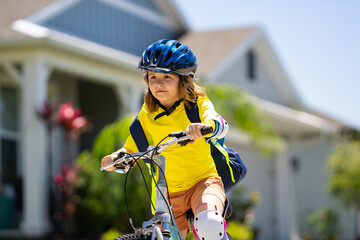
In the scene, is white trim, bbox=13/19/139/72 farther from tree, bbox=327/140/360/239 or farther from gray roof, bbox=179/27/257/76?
tree, bbox=327/140/360/239

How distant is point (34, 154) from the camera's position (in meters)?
10.1

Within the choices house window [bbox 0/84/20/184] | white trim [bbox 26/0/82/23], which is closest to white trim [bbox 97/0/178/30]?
white trim [bbox 26/0/82/23]

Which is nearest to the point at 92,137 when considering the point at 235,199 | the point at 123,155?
the point at 235,199

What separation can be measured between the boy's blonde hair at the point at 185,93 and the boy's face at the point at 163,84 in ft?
0.16

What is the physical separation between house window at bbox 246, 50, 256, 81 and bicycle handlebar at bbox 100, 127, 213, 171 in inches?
A: 551

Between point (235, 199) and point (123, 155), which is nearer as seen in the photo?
point (123, 155)

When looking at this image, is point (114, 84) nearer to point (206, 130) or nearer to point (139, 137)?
point (139, 137)

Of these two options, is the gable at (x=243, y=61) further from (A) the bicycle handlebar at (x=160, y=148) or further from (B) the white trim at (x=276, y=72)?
(A) the bicycle handlebar at (x=160, y=148)

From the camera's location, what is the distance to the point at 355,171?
14977 millimetres

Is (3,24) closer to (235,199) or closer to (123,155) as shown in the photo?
(235,199)

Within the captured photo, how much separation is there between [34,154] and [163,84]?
6.91m

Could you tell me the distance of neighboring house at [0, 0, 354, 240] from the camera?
1030cm

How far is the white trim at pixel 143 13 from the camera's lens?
14711 millimetres

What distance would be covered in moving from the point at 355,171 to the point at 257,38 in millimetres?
4693
